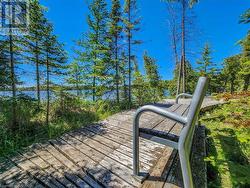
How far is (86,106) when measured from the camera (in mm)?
9734

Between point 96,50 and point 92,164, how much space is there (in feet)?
26.9

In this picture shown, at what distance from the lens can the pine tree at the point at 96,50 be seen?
1033 cm

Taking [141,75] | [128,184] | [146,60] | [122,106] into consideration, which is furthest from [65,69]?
[146,60]

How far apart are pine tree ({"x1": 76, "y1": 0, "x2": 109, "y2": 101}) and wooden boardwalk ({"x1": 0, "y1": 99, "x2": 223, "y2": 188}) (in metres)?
6.48

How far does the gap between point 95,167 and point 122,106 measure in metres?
7.85

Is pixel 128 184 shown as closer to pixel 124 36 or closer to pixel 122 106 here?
pixel 122 106

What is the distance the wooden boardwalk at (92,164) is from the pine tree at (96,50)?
6484 millimetres

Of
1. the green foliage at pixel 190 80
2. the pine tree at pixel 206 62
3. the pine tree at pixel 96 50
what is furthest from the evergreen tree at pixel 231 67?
the pine tree at pixel 96 50

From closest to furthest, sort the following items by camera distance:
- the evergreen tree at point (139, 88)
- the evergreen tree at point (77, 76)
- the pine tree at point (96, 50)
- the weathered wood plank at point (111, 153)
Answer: the weathered wood plank at point (111, 153), the evergreen tree at point (77, 76), the pine tree at point (96, 50), the evergreen tree at point (139, 88)

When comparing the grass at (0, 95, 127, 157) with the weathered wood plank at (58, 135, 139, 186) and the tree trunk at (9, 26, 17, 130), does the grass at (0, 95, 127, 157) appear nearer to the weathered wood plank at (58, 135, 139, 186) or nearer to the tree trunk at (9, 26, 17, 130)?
the tree trunk at (9, 26, 17, 130)

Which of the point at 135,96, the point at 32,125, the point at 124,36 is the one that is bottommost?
the point at 32,125

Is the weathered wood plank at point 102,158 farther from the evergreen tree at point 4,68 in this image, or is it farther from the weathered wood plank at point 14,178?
the evergreen tree at point 4,68

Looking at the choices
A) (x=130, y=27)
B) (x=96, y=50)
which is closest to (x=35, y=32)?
(x=96, y=50)

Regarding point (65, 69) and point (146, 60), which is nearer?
point (65, 69)
